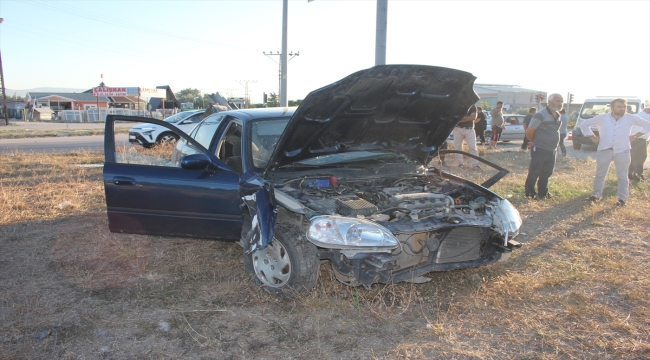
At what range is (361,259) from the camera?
10.9ft

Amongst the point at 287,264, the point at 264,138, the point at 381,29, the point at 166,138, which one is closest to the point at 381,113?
the point at 264,138

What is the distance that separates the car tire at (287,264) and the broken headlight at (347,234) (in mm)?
216

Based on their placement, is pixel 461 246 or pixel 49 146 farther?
pixel 49 146

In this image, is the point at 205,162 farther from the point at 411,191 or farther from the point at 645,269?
the point at 645,269

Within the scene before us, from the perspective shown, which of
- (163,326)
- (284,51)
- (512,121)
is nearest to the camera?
(163,326)

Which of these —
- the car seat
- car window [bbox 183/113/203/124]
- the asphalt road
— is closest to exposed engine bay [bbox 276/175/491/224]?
the car seat

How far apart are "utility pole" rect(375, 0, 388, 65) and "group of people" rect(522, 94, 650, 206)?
257cm

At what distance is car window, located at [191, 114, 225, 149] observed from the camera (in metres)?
5.24

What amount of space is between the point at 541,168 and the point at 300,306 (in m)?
5.45

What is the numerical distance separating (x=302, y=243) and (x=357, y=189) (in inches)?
39.0

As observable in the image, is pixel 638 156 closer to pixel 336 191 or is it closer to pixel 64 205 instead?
pixel 336 191

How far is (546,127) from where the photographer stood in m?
7.29

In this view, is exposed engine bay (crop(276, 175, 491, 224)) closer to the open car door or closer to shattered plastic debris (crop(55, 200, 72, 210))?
the open car door

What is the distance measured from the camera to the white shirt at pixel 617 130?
693 centimetres
